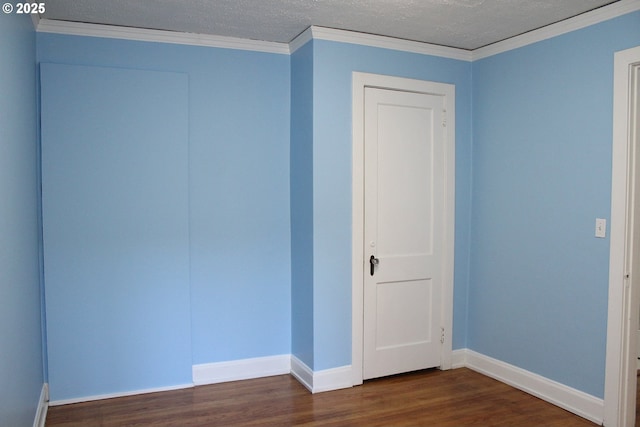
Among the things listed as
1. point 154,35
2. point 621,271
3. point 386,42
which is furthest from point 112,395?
point 621,271

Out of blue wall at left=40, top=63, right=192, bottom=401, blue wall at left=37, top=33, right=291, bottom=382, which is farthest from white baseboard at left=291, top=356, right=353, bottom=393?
blue wall at left=40, top=63, right=192, bottom=401

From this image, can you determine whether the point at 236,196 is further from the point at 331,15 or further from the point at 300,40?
the point at 331,15

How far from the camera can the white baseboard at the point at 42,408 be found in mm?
2828

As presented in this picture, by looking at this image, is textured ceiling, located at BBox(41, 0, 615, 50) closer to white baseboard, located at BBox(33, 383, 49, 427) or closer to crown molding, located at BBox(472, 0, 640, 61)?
crown molding, located at BBox(472, 0, 640, 61)

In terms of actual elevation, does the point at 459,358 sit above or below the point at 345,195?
below

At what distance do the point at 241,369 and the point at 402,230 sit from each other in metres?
1.60

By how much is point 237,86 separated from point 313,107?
64 cm

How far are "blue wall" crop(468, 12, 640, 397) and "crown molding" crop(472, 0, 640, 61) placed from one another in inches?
1.6

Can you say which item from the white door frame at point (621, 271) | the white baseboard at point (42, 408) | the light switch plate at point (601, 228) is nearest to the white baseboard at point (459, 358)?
the white door frame at point (621, 271)

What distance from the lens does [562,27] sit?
10.6 ft

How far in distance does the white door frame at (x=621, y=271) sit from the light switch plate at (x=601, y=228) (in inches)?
1.9

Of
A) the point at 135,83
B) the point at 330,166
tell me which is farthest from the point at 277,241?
the point at 135,83

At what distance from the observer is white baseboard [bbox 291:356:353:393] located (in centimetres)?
349

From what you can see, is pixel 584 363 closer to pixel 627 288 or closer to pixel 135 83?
pixel 627 288
